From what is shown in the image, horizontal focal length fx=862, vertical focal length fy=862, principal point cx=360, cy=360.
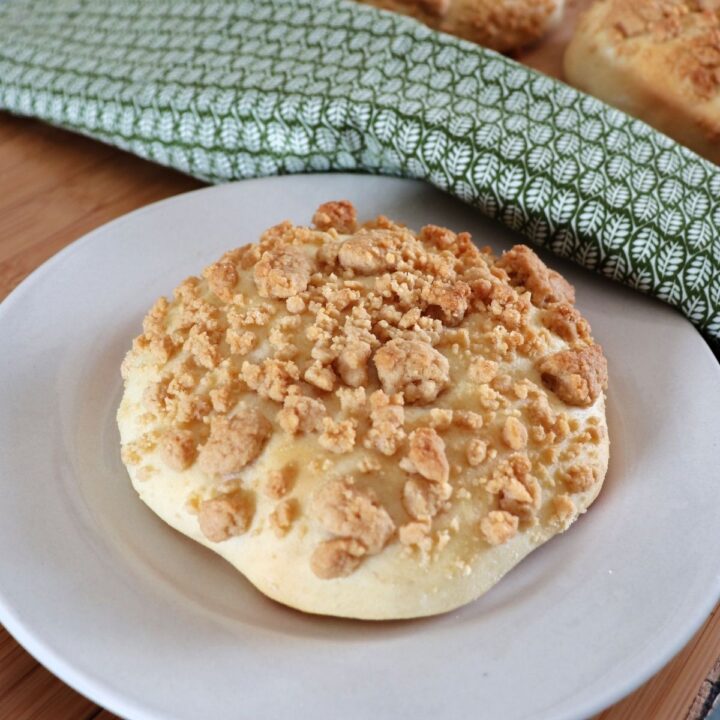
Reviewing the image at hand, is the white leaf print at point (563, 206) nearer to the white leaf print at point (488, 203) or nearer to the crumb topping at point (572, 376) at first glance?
the white leaf print at point (488, 203)

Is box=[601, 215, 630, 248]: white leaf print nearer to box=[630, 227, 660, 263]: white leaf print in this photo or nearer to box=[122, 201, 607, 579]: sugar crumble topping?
box=[630, 227, 660, 263]: white leaf print

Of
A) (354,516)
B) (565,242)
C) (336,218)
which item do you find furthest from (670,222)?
(354,516)

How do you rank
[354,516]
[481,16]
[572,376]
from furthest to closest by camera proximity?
[481,16], [572,376], [354,516]

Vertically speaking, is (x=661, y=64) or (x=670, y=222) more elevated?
(x=661, y=64)

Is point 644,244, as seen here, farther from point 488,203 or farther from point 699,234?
point 488,203

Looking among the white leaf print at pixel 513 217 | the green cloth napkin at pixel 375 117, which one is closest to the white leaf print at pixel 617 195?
the green cloth napkin at pixel 375 117

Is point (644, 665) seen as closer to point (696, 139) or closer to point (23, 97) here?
point (696, 139)
